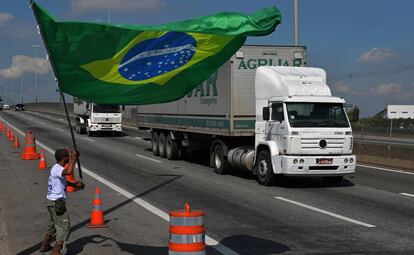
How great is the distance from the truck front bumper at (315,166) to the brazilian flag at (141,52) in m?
7.76

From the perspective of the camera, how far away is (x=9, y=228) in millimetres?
9930

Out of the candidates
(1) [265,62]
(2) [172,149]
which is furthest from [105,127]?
(1) [265,62]

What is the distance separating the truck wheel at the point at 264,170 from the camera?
1539 cm

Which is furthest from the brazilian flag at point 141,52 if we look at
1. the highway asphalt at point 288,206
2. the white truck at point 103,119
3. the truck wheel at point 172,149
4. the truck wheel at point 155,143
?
the white truck at point 103,119

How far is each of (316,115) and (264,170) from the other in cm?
201

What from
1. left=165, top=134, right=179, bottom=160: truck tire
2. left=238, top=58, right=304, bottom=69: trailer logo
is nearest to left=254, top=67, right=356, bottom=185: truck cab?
left=238, top=58, right=304, bottom=69: trailer logo

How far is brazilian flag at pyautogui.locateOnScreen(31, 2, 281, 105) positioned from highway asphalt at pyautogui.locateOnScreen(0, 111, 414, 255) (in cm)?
267

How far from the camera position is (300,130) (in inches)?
584

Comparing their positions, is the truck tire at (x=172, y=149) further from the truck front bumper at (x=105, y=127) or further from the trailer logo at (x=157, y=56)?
the truck front bumper at (x=105, y=127)

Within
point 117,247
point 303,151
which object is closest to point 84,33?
point 117,247

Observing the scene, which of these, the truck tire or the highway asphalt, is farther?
the truck tire

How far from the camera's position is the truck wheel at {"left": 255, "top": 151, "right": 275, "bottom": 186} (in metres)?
15.4

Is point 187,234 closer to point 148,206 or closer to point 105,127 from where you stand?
point 148,206

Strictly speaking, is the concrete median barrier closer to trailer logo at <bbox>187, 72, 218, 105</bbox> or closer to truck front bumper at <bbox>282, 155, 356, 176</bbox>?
truck front bumper at <bbox>282, 155, 356, 176</bbox>
